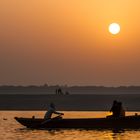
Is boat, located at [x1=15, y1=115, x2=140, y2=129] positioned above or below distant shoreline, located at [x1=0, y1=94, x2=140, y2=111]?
below

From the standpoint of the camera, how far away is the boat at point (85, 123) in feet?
151

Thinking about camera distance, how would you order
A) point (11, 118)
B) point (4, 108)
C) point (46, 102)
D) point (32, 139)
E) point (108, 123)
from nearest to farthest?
1. point (32, 139)
2. point (108, 123)
3. point (11, 118)
4. point (4, 108)
5. point (46, 102)

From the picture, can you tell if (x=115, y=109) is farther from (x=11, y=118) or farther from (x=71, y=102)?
(x=71, y=102)

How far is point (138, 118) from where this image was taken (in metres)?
45.8

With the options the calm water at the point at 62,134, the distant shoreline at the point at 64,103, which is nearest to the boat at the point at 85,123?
the calm water at the point at 62,134

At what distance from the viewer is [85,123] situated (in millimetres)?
Answer: 46375

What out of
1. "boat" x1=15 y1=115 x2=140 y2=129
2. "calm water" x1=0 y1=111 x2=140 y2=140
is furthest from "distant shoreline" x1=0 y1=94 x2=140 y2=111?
"calm water" x1=0 y1=111 x2=140 y2=140

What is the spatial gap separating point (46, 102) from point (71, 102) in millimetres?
2661

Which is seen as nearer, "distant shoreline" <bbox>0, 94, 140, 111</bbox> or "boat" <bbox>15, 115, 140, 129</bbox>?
"boat" <bbox>15, 115, 140, 129</bbox>

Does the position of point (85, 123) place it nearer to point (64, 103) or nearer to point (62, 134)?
point (62, 134)

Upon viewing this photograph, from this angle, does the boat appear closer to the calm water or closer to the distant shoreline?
the calm water

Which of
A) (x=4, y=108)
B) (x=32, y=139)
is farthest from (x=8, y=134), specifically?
(x=4, y=108)

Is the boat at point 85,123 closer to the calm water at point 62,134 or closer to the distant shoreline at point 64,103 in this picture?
the calm water at point 62,134

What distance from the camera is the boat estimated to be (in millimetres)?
46000
